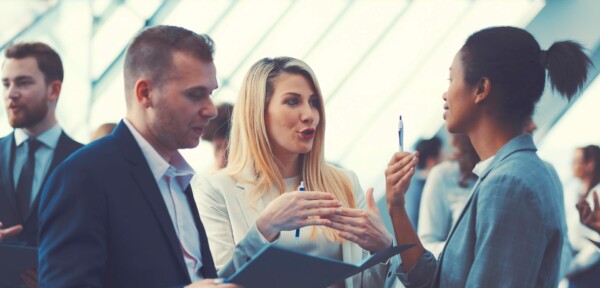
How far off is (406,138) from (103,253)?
9.05 meters

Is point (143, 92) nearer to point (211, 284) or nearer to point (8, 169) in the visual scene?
point (211, 284)

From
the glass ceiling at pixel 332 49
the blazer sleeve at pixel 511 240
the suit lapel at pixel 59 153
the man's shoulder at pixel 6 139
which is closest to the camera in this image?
the blazer sleeve at pixel 511 240

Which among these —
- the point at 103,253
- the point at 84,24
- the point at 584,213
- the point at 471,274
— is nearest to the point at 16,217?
the point at 103,253

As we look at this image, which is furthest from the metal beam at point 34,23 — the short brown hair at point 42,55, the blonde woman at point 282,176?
the blonde woman at point 282,176

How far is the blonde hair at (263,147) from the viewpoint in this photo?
2.82 meters

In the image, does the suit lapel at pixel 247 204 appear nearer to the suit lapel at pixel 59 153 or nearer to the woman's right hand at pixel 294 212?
the woman's right hand at pixel 294 212

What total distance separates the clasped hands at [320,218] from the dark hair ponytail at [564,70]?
648 millimetres

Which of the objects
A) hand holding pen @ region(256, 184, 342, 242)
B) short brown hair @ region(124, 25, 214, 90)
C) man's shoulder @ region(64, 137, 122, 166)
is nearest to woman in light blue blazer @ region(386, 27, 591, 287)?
hand holding pen @ region(256, 184, 342, 242)

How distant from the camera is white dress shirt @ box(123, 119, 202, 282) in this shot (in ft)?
6.82

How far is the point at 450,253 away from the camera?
2.34 metres

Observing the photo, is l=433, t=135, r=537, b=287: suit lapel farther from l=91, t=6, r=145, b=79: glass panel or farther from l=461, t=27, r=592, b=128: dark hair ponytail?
l=91, t=6, r=145, b=79: glass panel

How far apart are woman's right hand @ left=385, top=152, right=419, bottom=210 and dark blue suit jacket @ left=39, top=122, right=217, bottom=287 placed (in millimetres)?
816

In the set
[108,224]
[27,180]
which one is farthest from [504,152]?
[27,180]

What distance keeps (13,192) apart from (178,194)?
1.24m
